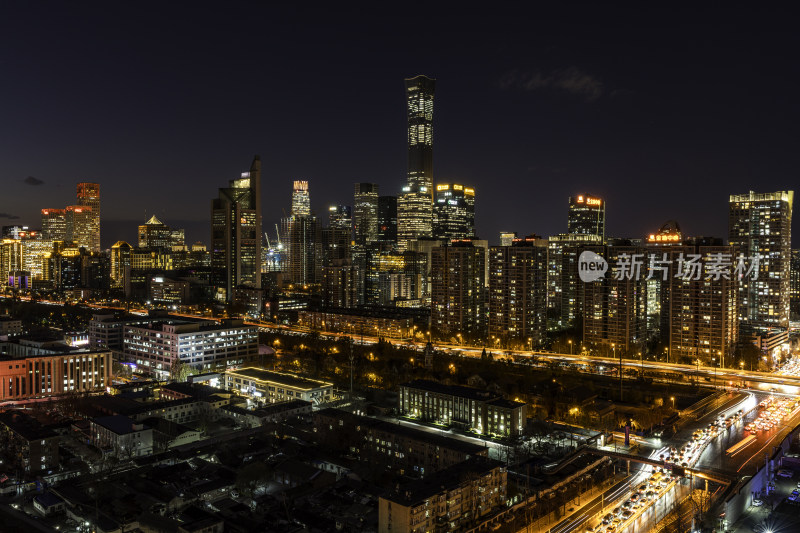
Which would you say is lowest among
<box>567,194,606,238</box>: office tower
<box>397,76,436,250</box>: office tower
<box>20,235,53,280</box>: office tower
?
<box>20,235,53,280</box>: office tower

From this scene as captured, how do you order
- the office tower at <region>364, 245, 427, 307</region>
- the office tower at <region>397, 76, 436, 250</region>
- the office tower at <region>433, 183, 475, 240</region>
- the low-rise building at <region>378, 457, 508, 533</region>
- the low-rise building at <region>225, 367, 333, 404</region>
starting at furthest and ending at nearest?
the office tower at <region>397, 76, 436, 250</region>, the office tower at <region>433, 183, 475, 240</region>, the office tower at <region>364, 245, 427, 307</region>, the low-rise building at <region>225, 367, 333, 404</region>, the low-rise building at <region>378, 457, 508, 533</region>

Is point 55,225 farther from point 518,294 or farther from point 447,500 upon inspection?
point 447,500

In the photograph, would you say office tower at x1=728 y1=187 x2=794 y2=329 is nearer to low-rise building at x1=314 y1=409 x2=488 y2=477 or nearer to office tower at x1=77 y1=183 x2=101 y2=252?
low-rise building at x1=314 y1=409 x2=488 y2=477

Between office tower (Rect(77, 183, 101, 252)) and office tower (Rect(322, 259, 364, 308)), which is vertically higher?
office tower (Rect(77, 183, 101, 252))

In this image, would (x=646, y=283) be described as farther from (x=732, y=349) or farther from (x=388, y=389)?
(x=388, y=389)

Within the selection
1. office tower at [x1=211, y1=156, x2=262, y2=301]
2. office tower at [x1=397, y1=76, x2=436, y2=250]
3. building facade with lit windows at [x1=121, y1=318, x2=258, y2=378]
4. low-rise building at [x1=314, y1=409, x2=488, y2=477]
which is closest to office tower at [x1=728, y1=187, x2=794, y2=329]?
low-rise building at [x1=314, y1=409, x2=488, y2=477]

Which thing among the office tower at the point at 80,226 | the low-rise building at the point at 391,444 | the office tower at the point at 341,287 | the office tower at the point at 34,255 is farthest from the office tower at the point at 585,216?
the office tower at the point at 80,226
